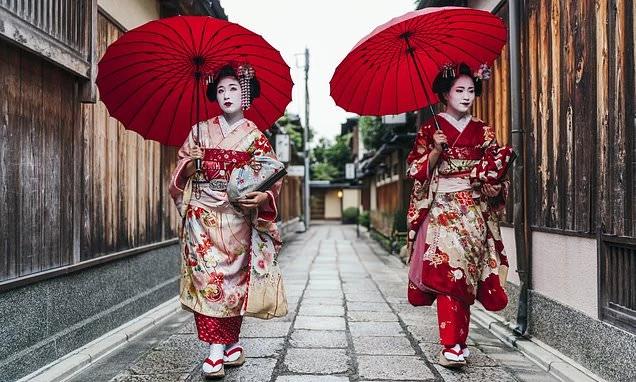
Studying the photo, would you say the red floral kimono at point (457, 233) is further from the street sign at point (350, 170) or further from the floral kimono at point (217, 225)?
the street sign at point (350, 170)

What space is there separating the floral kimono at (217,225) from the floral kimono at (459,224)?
1265 mm

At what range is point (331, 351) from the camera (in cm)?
475

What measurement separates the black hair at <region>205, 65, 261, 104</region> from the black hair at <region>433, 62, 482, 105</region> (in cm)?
153

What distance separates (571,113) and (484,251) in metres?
1.29

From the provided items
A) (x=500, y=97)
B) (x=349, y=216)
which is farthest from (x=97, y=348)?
(x=349, y=216)

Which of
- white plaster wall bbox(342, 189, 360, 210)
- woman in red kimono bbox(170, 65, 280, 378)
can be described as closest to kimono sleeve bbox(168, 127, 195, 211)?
woman in red kimono bbox(170, 65, 280, 378)

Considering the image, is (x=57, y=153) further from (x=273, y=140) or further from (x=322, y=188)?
(x=322, y=188)

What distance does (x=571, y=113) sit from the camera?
4309 mm

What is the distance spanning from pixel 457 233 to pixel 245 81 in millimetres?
2085

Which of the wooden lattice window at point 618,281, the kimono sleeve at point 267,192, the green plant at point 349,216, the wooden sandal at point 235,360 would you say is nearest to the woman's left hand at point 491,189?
the wooden lattice window at point 618,281

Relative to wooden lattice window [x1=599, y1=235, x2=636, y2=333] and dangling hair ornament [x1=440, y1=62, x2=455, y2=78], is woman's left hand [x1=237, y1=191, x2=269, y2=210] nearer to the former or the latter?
dangling hair ornament [x1=440, y1=62, x2=455, y2=78]

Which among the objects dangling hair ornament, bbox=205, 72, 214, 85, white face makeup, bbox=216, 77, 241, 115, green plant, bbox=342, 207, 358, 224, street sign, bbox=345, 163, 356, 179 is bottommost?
green plant, bbox=342, 207, 358, 224

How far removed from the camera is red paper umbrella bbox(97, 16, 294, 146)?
13.4 feet

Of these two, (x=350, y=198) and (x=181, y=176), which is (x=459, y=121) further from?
(x=350, y=198)
